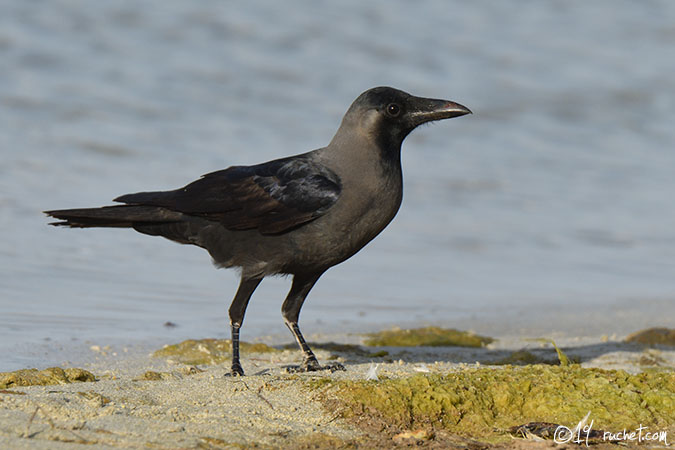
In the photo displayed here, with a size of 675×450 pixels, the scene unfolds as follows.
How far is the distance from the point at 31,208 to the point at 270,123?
16.5 feet

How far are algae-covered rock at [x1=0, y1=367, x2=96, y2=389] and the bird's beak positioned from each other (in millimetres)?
2580

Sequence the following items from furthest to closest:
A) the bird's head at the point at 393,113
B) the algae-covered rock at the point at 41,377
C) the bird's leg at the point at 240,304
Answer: the bird's head at the point at 393,113 < the bird's leg at the point at 240,304 < the algae-covered rock at the point at 41,377

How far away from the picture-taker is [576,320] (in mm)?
8648

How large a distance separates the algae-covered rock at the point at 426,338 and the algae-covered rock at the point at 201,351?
3.94 feet

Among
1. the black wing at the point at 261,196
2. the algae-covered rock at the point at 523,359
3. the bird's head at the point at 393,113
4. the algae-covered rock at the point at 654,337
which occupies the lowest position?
the algae-covered rock at the point at 523,359

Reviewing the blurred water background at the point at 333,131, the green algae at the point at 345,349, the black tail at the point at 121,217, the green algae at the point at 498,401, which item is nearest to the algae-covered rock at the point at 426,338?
the green algae at the point at 345,349

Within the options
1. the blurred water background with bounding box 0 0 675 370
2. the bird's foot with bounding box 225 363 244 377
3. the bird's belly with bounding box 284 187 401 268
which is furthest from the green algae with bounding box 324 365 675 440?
the blurred water background with bounding box 0 0 675 370

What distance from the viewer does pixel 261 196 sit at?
230 inches

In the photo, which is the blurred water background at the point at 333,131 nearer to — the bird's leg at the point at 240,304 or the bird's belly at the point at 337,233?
the bird's leg at the point at 240,304

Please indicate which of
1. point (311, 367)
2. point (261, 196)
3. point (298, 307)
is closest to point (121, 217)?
point (261, 196)

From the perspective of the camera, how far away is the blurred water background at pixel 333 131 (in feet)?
27.8

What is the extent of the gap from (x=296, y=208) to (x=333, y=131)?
871 centimetres

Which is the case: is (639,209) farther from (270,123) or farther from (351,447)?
(351,447)

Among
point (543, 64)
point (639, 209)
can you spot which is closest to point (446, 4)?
point (543, 64)
